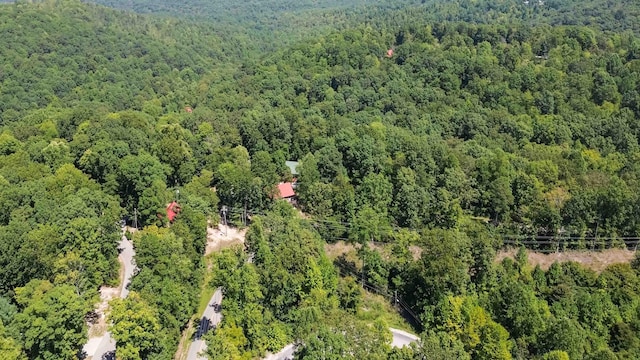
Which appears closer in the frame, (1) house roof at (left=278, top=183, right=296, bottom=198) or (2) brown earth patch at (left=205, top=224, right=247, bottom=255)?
(2) brown earth patch at (left=205, top=224, right=247, bottom=255)

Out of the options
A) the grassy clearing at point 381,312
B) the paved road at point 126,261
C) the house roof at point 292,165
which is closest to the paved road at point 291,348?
the grassy clearing at point 381,312

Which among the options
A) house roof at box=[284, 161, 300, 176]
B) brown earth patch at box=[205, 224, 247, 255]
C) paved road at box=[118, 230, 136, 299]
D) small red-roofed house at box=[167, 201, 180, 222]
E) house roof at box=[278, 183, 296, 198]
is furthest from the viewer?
house roof at box=[284, 161, 300, 176]

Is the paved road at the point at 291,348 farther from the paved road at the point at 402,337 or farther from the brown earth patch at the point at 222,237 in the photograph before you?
the brown earth patch at the point at 222,237

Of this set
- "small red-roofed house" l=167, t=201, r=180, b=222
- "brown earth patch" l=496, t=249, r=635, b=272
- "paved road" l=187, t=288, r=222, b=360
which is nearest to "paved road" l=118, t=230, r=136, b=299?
"small red-roofed house" l=167, t=201, r=180, b=222

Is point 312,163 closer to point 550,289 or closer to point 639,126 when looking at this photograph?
point 550,289

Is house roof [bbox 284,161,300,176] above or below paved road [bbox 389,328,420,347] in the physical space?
above

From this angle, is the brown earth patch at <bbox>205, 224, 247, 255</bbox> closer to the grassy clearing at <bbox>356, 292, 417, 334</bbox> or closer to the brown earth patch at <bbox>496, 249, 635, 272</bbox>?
the grassy clearing at <bbox>356, 292, 417, 334</bbox>
